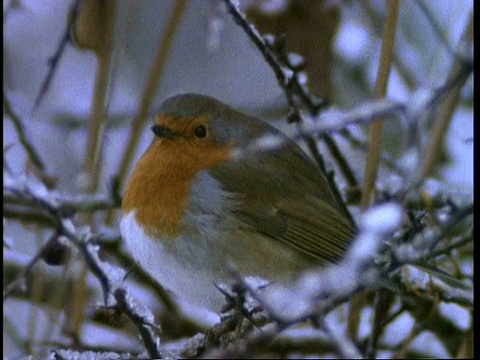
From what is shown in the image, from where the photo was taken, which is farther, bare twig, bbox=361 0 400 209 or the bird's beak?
the bird's beak

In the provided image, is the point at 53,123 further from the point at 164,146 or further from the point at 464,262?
the point at 464,262

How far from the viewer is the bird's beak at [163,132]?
279 cm

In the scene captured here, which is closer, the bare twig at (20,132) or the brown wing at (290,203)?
the brown wing at (290,203)

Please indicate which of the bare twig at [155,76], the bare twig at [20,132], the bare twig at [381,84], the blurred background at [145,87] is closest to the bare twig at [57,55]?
the blurred background at [145,87]

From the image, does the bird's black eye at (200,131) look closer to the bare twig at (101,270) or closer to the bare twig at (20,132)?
the bare twig at (20,132)

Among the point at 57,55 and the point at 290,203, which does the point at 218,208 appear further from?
the point at 57,55

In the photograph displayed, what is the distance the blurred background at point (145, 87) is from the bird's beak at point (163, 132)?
66 millimetres

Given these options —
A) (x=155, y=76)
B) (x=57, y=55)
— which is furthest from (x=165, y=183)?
(x=57, y=55)

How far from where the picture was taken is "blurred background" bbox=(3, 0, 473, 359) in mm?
2852

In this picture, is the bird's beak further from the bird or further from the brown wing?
the brown wing

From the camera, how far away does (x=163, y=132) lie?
2.80 meters

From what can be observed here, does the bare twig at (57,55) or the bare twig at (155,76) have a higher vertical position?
the bare twig at (155,76)

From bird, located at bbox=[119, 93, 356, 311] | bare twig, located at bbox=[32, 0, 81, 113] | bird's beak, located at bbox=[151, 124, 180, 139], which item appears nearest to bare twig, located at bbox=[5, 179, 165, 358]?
bare twig, located at bbox=[32, 0, 81, 113]

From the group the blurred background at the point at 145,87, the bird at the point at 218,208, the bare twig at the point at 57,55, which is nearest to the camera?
the bare twig at the point at 57,55
